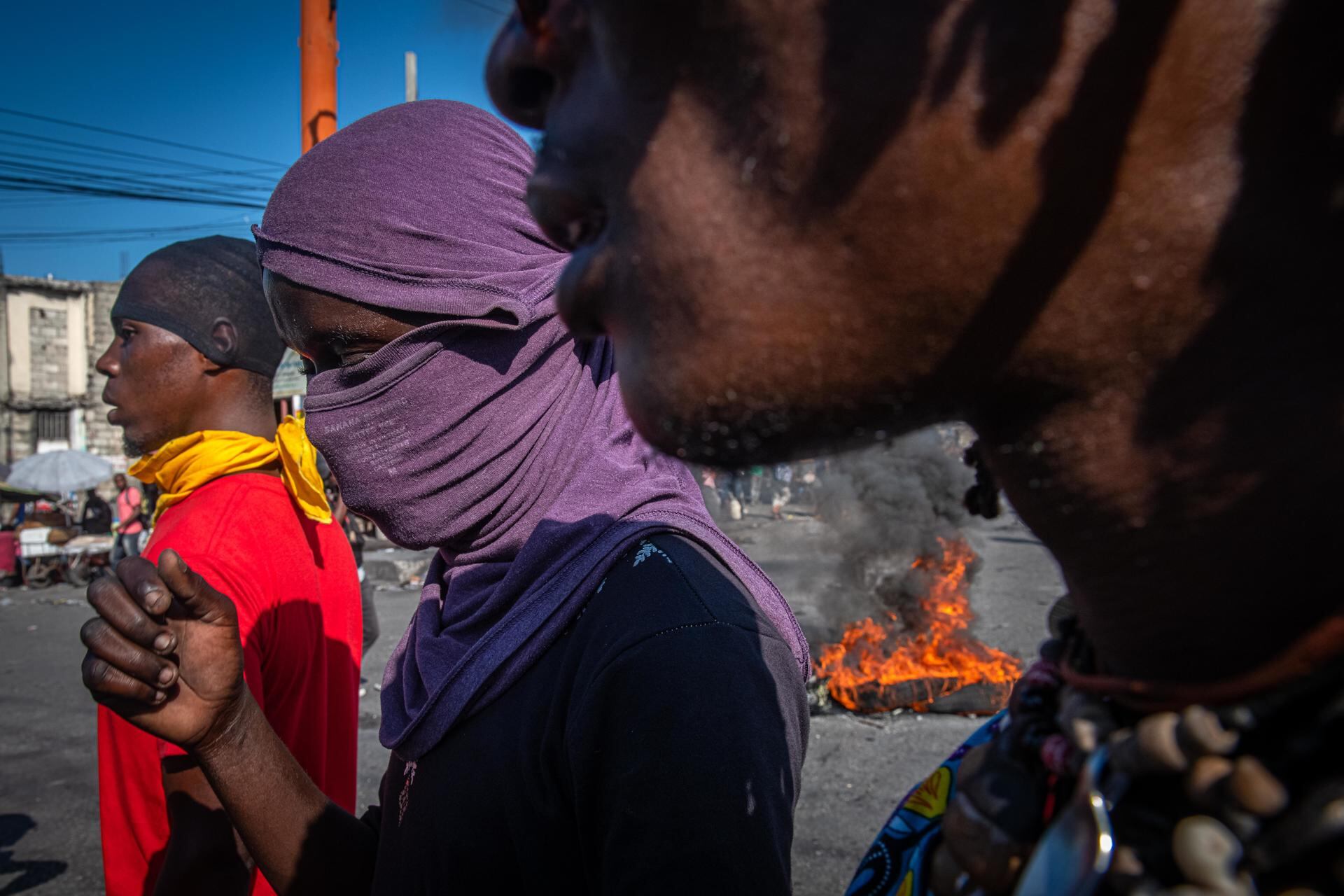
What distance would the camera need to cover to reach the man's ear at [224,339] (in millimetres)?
3055

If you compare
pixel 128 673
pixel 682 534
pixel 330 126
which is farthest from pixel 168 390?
pixel 330 126

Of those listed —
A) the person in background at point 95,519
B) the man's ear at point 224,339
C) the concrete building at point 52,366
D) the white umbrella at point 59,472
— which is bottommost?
the concrete building at point 52,366

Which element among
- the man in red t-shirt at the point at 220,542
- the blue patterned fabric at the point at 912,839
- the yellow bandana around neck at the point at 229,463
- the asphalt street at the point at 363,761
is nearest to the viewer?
the blue patterned fabric at the point at 912,839

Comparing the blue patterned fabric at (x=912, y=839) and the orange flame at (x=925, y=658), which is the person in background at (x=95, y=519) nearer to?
the orange flame at (x=925, y=658)

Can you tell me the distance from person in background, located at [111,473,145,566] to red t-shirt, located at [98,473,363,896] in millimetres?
11723

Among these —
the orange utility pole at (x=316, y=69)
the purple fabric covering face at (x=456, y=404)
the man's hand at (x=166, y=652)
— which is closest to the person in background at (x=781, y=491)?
the orange utility pole at (x=316, y=69)

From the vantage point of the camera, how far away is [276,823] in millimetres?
1925

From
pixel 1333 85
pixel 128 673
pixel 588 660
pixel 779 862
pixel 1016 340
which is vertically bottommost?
pixel 128 673

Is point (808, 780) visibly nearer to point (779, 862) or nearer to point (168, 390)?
point (168, 390)

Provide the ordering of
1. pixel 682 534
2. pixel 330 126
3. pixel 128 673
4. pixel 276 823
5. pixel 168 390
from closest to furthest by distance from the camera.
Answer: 1. pixel 682 534
2. pixel 128 673
3. pixel 276 823
4. pixel 168 390
5. pixel 330 126

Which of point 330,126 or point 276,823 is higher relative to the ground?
point 330,126

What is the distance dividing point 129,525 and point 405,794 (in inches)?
576

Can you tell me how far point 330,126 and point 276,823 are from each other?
23.2 feet

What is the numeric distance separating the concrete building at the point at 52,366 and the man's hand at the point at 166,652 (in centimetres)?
3690
